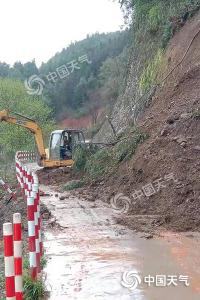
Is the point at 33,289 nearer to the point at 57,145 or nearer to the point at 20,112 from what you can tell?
the point at 57,145

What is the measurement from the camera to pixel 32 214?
696cm

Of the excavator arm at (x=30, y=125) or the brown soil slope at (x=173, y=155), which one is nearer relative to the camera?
the brown soil slope at (x=173, y=155)

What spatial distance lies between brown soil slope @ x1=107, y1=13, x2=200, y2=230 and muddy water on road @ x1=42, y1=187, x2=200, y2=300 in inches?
39.2

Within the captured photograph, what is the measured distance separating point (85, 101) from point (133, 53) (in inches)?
1988

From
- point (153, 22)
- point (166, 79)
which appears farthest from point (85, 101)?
point (166, 79)

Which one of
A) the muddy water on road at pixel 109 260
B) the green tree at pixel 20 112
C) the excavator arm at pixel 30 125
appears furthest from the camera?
the green tree at pixel 20 112

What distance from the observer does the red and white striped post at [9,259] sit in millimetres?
4863
